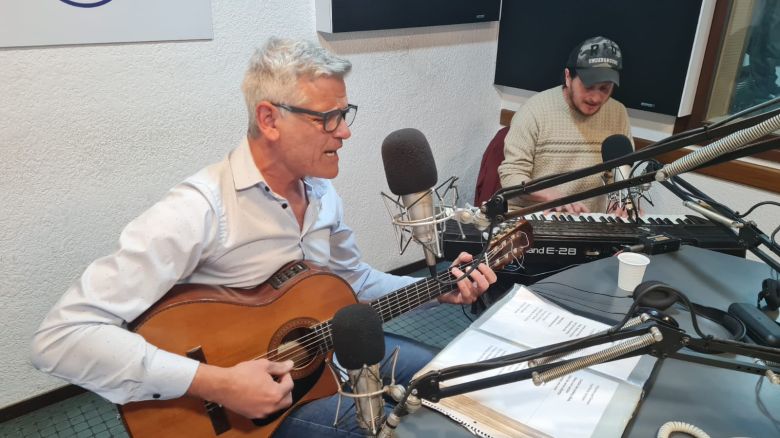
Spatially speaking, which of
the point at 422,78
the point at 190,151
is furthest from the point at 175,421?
the point at 422,78

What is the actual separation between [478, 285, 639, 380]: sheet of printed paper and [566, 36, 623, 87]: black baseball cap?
131 centimetres

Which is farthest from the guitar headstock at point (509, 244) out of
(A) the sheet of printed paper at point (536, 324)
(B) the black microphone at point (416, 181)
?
(B) the black microphone at point (416, 181)

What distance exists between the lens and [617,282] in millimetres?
1508

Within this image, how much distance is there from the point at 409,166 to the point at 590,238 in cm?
116

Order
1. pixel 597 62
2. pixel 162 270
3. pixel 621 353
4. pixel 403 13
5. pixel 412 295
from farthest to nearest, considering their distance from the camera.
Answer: pixel 403 13 < pixel 597 62 < pixel 412 295 < pixel 162 270 < pixel 621 353

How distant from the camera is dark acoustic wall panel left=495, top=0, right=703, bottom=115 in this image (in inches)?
102

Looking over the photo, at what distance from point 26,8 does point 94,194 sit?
0.63 meters

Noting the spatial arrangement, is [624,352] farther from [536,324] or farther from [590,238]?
[590,238]

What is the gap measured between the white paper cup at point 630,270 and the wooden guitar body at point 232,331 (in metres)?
0.71

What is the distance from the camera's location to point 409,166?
3.14 feet

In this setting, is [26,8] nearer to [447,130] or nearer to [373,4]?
[373,4]

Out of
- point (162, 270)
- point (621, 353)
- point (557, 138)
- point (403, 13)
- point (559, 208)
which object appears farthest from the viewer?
point (403, 13)

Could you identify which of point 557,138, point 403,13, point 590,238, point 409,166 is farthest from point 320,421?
point 403,13

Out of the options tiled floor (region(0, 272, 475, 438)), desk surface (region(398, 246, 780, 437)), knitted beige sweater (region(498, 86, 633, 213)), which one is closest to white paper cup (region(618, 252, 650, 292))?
desk surface (region(398, 246, 780, 437))
